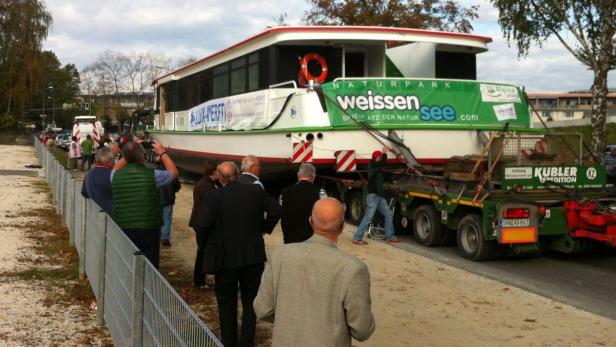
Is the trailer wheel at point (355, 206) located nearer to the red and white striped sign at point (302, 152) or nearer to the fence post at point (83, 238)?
the red and white striped sign at point (302, 152)

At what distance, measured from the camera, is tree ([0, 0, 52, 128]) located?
175 feet

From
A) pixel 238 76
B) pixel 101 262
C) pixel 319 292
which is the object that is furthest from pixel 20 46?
pixel 319 292

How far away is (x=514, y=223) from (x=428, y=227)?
78.6 inches

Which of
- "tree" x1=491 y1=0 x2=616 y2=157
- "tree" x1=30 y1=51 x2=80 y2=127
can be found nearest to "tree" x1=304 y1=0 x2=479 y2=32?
"tree" x1=491 y1=0 x2=616 y2=157

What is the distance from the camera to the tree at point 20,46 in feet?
175

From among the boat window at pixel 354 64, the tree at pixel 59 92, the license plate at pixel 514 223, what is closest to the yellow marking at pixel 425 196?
the license plate at pixel 514 223

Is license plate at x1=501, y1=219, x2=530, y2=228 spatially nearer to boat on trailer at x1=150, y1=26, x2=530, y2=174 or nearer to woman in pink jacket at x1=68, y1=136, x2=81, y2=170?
boat on trailer at x1=150, y1=26, x2=530, y2=174

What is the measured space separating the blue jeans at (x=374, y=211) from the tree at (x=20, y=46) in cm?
4998

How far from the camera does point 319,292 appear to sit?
300cm

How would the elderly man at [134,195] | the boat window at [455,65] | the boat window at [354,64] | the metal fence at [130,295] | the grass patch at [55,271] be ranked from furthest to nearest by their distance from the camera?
the boat window at [455,65] < the boat window at [354,64] < the grass patch at [55,271] < the elderly man at [134,195] < the metal fence at [130,295]

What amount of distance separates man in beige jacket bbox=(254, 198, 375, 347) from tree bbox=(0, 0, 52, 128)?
5639 cm

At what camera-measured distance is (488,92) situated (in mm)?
12945

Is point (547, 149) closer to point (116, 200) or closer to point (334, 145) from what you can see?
point (334, 145)

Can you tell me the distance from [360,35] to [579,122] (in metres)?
41.3
